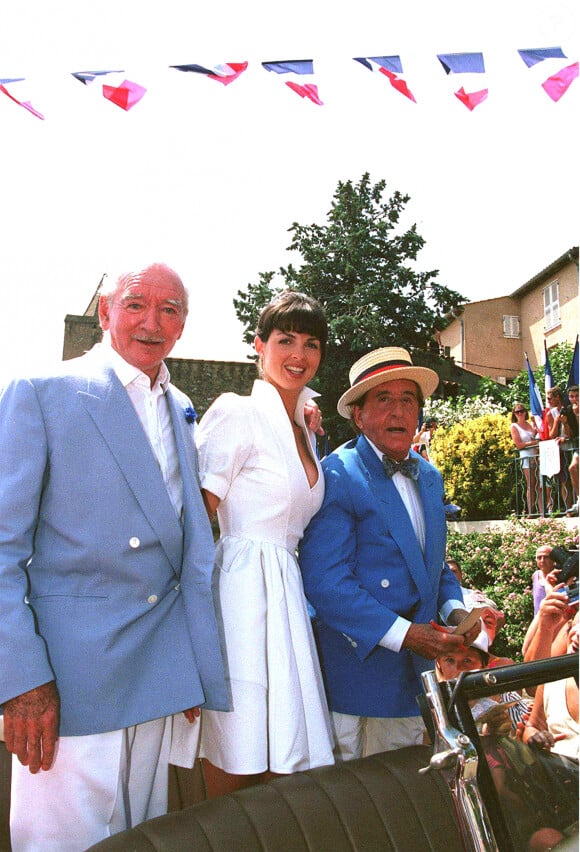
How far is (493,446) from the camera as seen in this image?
13.0 meters

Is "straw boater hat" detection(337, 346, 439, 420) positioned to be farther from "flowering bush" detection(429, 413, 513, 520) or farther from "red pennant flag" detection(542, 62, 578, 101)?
"flowering bush" detection(429, 413, 513, 520)

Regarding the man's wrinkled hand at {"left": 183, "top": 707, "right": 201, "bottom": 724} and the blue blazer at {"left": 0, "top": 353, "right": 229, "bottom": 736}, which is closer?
the blue blazer at {"left": 0, "top": 353, "right": 229, "bottom": 736}

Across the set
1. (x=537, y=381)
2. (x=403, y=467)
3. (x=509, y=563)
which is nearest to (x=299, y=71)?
(x=403, y=467)

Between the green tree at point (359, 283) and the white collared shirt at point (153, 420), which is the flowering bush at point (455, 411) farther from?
the white collared shirt at point (153, 420)

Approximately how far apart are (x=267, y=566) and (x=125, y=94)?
3.55 meters

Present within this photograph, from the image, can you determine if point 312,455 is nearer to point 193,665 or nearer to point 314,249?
point 193,665

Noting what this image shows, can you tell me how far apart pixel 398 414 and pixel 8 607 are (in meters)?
1.62

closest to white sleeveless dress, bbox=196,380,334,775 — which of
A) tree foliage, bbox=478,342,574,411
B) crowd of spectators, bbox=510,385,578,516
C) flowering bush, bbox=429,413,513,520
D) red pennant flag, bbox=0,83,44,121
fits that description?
red pennant flag, bbox=0,83,44,121

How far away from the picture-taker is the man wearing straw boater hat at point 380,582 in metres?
2.51

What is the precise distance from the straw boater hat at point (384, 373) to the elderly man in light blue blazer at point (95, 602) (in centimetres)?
93

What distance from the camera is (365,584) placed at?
8.70ft

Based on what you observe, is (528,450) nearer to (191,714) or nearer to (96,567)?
(191,714)

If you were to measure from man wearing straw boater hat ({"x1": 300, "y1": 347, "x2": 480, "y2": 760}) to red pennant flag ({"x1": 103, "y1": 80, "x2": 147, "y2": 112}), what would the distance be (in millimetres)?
2855

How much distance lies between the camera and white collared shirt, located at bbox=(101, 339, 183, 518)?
7.29ft
